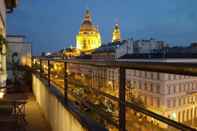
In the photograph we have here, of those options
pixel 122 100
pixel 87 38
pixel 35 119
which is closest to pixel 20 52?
pixel 35 119

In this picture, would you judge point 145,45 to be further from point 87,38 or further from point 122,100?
point 122,100

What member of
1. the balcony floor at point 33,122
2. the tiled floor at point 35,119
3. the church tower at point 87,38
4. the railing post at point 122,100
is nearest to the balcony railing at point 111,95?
the railing post at point 122,100

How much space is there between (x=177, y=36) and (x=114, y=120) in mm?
183855

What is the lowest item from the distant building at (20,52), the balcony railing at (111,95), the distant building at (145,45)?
the balcony railing at (111,95)

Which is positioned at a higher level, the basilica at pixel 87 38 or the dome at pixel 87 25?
the dome at pixel 87 25

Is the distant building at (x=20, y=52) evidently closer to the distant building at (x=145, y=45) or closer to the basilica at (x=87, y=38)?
the distant building at (x=145, y=45)

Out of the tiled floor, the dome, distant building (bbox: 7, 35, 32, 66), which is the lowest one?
the tiled floor

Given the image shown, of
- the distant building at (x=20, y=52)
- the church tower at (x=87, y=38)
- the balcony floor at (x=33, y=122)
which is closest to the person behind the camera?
the balcony floor at (x=33, y=122)

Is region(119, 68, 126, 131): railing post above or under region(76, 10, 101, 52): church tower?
under

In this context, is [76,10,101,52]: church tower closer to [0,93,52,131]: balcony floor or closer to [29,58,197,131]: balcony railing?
[0,93,52,131]: balcony floor

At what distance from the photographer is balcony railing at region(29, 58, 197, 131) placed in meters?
1.43

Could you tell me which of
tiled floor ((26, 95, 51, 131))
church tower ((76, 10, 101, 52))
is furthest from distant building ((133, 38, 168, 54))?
tiled floor ((26, 95, 51, 131))

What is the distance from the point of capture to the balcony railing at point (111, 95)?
1.43 m

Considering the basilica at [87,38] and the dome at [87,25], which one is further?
the dome at [87,25]
